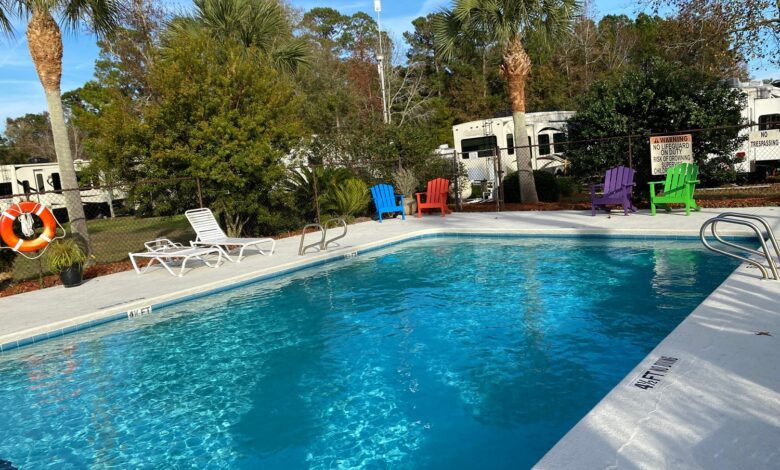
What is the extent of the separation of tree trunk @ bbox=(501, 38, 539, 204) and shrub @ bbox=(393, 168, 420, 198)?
287cm

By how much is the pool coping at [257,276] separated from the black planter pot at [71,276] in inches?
84.5

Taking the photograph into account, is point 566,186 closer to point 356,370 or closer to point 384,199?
point 384,199

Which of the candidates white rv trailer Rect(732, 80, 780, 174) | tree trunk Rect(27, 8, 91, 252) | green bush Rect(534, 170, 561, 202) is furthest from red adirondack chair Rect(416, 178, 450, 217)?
white rv trailer Rect(732, 80, 780, 174)

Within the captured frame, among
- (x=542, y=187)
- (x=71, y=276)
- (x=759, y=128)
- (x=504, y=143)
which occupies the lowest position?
(x=71, y=276)

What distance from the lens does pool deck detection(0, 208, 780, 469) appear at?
8.60 ft

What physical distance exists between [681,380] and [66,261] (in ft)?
27.5

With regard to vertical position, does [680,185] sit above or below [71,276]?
above

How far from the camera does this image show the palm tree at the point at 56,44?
30.9 ft

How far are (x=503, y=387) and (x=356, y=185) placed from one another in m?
10.6

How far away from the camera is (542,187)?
1616 cm

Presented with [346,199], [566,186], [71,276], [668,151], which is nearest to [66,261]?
[71,276]

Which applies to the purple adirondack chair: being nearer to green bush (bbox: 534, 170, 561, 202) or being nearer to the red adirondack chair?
the red adirondack chair

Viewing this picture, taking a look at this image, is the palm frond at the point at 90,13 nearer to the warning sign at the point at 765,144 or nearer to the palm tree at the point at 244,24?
the palm tree at the point at 244,24

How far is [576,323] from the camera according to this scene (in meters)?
5.56
